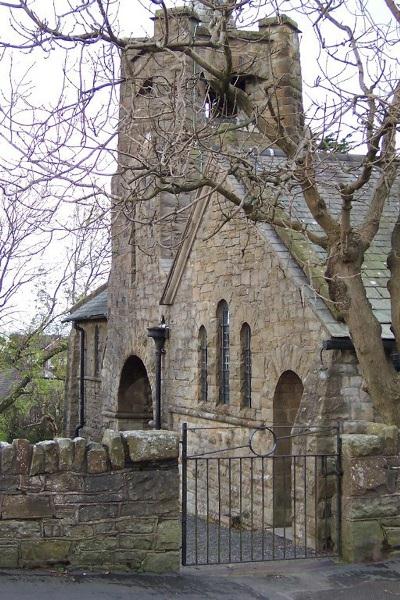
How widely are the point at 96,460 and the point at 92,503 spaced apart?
40 cm

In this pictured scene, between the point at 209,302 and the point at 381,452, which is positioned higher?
the point at 209,302

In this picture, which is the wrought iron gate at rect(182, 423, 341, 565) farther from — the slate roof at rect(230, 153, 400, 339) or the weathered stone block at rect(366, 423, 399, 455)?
the slate roof at rect(230, 153, 400, 339)

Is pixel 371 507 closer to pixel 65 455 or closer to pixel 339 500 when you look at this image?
pixel 339 500

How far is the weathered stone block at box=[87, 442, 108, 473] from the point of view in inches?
285

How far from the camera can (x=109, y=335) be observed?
861 inches

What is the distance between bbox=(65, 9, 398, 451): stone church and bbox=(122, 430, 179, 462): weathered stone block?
2.82 metres

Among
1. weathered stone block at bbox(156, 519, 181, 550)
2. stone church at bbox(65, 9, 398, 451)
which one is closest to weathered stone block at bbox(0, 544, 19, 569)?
weathered stone block at bbox(156, 519, 181, 550)

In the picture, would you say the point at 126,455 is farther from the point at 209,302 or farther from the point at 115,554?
the point at 209,302

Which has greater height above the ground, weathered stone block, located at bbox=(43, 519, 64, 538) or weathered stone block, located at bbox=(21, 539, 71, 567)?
weathered stone block, located at bbox=(43, 519, 64, 538)

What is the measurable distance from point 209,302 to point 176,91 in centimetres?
581

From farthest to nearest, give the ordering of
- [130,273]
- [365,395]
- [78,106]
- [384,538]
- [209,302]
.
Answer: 1. [130,273]
2. [209,302]
3. [365,395]
4. [78,106]
5. [384,538]

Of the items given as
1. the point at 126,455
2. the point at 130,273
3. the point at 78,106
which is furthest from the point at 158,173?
the point at 130,273

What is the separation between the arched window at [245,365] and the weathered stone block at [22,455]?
275 inches

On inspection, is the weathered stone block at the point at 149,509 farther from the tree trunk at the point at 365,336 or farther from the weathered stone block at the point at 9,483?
the tree trunk at the point at 365,336
